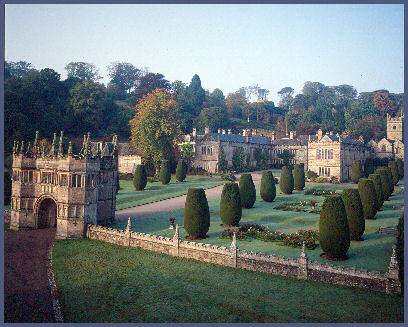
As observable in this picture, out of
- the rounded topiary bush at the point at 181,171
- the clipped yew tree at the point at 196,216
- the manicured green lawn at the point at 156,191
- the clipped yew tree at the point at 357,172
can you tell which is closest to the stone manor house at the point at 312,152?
the clipped yew tree at the point at 357,172

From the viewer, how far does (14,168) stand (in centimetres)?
2905

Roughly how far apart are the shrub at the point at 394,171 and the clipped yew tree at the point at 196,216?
1853 centimetres

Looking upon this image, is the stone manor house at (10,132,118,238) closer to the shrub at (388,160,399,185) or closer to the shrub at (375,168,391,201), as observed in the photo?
the shrub at (375,168,391,201)

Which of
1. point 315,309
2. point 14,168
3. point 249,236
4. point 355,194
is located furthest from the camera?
point 14,168

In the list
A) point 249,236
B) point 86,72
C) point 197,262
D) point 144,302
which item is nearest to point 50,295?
point 144,302

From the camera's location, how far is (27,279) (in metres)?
18.8

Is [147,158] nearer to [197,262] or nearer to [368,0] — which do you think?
[197,262]

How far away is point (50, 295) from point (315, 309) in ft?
35.9

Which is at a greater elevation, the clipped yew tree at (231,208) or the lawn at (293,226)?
the clipped yew tree at (231,208)

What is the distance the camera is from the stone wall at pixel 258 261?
17319 millimetres

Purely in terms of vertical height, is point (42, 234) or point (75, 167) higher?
point (75, 167)

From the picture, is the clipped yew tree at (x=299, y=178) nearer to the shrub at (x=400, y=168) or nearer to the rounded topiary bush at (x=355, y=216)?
the shrub at (x=400, y=168)

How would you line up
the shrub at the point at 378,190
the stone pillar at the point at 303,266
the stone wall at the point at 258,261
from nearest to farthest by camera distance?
the stone wall at the point at 258,261 → the stone pillar at the point at 303,266 → the shrub at the point at 378,190

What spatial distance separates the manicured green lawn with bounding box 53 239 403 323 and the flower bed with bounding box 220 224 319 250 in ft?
16.0
